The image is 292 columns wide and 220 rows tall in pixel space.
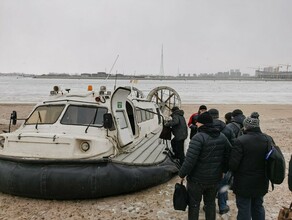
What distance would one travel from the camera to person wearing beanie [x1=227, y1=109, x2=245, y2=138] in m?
4.99

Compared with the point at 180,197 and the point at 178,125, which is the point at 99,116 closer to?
the point at 178,125

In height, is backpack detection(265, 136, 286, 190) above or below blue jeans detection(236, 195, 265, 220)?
above

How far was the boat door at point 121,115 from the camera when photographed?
6.32m

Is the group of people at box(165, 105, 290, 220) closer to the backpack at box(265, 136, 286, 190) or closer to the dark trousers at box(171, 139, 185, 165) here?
the backpack at box(265, 136, 286, 190)

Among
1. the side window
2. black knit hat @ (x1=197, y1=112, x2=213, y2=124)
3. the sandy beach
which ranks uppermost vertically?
black knit hat @ (x1=197, y1=112, x2=213, y2=124)

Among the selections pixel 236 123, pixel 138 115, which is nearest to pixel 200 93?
pixel 138 115

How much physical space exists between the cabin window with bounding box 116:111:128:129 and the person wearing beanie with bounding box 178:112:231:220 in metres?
2.85

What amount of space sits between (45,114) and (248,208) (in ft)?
13.7

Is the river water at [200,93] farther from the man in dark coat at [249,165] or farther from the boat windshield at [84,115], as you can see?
the man in dark coat at [249,165]

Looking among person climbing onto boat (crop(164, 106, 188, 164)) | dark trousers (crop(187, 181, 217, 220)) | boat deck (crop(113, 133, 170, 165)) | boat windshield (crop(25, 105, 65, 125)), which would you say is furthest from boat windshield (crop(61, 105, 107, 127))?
dark trousers (crop(187, 181, 217, 220))

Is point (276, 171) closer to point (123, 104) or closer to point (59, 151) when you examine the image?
point (59, 151)

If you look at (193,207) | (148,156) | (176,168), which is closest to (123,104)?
(148,156)

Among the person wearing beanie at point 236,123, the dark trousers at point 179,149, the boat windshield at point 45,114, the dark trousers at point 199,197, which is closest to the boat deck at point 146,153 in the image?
the dark trousers at point 179,149

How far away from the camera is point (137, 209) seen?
16.3ft
